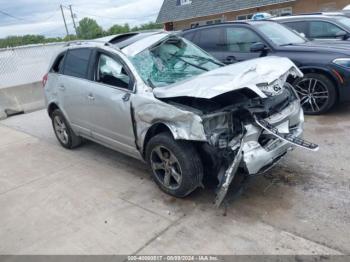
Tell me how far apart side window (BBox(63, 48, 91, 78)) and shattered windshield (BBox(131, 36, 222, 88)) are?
3.23ft

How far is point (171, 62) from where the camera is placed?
14.9 feet

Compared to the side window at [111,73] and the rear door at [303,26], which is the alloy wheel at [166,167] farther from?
the rear door at [303,26]

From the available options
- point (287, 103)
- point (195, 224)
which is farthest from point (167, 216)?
point (287, 103)

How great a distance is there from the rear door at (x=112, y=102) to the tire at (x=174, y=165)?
1.44 feet

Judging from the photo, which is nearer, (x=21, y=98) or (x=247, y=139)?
(x=247, y=139)

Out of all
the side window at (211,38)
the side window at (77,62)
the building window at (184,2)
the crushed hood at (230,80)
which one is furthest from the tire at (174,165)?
the building window at (184,2)

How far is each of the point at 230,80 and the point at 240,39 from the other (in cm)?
370

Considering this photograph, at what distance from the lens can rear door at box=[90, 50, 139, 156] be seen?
4191 millimetres

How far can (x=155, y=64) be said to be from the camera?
435 cm

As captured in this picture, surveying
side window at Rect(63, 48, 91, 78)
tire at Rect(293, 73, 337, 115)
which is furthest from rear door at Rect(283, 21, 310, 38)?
side window at Rect(63, 48, 91, 78)

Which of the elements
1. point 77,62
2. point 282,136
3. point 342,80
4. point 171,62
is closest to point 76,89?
point 77,62

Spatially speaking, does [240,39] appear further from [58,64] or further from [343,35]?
[58,64]

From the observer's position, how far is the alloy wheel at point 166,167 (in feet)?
12.4

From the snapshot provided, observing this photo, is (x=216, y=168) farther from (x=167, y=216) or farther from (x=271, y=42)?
(x=271, y=42)
